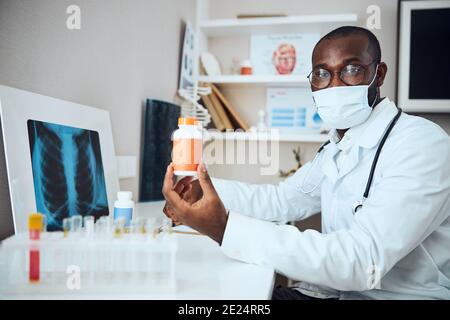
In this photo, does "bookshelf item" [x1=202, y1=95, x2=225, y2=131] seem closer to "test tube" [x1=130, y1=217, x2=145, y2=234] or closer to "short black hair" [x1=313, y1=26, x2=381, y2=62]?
"short black hair" [x1=313, y1=26, x2=381, y2=62]

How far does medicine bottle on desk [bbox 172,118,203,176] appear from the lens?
2.37 feet

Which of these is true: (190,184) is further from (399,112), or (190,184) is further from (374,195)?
(399,112)

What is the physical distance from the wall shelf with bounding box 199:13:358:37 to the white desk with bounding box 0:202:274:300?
4.67 ft

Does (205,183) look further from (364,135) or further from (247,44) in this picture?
(247,44)

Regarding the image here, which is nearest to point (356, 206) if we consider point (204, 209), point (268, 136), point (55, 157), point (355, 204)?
point (355, 204)

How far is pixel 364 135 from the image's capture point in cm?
97

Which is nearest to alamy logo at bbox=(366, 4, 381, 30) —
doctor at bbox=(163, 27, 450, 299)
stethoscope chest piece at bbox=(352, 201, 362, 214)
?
doctor at bbox=(163, 27, 450, 299)

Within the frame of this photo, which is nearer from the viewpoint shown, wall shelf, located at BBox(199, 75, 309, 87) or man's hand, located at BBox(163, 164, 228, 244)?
man's hand, located at BBox(163, 164, 228, 244)

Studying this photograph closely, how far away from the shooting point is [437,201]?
74 centimetres

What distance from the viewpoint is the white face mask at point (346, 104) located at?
0.97 meters

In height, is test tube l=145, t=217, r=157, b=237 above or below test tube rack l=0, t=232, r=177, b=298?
above

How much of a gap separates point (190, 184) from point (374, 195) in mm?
439

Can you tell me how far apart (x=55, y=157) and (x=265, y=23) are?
1.41m
